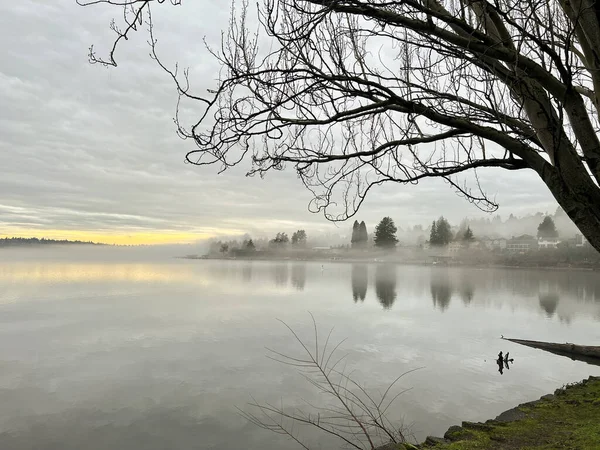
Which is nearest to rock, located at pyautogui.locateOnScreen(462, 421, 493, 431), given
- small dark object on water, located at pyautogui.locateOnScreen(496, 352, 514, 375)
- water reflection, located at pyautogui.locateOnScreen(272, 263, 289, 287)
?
small dark object on water, located at pyautogui.locateOnScreen(496, 352, 514, 375)

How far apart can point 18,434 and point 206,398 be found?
3.19 metres

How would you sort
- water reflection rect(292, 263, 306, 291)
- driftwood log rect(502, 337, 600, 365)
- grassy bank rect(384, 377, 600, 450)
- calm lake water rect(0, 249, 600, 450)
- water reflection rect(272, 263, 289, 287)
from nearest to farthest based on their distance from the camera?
grassy bank rect(384, 377, 600, 450)
calm lake water rect(0, 249, 600, 450)
driftwood log rect(502, 337, 600, 365)
water reflection rect(292, 263, 306, 291)
water reflection rect(272, 263, 289, 287)

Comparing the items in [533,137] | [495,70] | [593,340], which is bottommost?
[593,340]

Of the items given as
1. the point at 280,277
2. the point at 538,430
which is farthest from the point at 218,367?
the point at 280,277

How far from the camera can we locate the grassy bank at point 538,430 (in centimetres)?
439

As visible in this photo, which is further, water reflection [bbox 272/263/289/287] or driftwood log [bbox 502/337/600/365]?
water reflection [bbox 272/263/289/287]

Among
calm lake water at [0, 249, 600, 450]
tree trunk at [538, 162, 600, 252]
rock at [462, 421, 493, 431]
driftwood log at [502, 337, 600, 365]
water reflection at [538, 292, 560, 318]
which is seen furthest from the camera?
water reflection at [538, 292, 560, 318]

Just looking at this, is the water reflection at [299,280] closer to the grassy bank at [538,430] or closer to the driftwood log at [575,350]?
the driftwood log at [575,350]

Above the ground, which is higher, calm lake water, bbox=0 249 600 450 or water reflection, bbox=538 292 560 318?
calm lake water, bbox=0 249 600 450

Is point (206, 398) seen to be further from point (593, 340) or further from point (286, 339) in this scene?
point (593, 340)

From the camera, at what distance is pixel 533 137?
150 inches

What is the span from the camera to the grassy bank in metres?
4.39

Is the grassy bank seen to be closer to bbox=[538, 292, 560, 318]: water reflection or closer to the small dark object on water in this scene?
the small dark object on water

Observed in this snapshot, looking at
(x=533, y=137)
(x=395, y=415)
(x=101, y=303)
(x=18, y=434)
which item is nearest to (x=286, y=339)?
(x=395, y=415)
